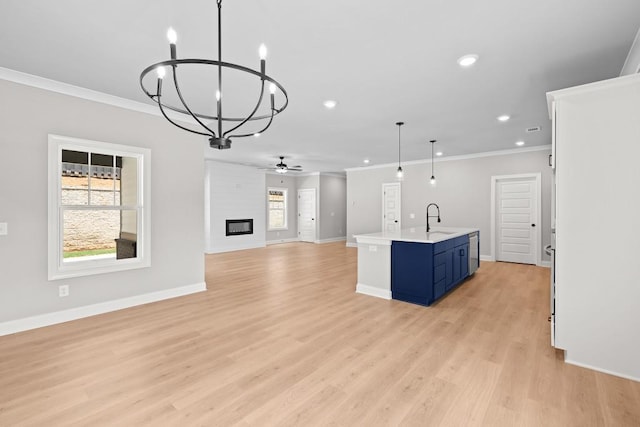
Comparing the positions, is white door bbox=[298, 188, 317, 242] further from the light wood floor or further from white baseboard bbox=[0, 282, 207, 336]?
the light wood floor

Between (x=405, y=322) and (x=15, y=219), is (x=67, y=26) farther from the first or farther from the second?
(x=405, y=322)

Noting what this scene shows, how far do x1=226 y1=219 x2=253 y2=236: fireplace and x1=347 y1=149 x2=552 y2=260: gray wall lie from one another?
3.78m

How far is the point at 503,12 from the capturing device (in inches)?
84.7

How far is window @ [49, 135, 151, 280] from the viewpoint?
11.1ft

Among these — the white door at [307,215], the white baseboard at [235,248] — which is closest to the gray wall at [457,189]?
the white door at [307,215]

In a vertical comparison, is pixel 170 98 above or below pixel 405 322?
above

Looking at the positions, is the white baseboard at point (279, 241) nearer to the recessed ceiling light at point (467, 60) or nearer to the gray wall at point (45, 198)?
the gray wall at point (45, 198)

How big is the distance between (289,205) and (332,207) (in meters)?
1.71

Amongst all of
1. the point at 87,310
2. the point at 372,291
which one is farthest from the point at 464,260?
the point at 87,310

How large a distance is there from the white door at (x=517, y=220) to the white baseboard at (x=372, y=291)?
443 cm

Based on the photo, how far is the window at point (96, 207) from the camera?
339cm

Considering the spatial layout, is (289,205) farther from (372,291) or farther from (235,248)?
(372,291)

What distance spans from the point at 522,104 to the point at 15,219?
6.19m

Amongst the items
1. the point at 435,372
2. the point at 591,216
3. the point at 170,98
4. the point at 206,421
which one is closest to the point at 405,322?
the point at 435,372
